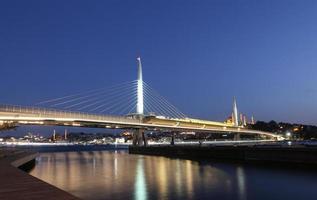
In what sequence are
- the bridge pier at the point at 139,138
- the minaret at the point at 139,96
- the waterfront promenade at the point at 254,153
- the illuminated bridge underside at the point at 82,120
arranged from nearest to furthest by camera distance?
the waterfront promenade at the point at 254,153
the illuminated bridge underside at the point at 82,120
the minaret at the point at 139,96
the bridge pier at the point at 139,138

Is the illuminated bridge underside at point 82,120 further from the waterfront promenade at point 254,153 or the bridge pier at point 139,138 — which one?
the waterfront promenade at point 254,153

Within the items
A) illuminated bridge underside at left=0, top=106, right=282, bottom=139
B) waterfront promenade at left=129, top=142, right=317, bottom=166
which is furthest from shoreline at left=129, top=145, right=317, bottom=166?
illuminated bridge underside at left=0, top=106, right=282, bottom=139

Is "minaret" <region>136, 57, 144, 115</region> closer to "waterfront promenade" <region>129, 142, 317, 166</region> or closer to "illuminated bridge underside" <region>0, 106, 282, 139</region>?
"illuminated bridge underside" <region>0, 106, 282, 139</region>

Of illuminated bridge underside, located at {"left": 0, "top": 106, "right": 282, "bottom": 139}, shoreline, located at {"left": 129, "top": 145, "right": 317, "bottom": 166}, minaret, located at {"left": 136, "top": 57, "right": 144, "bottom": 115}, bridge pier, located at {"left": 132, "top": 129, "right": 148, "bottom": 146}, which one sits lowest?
shoreline, located at {"left": 129, "top": 145, "right": 317, "bottom": 166}

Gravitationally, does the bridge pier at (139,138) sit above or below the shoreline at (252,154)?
above

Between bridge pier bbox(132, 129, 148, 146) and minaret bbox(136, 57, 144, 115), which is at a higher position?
minaret bbox(136, 57, 144, 115)

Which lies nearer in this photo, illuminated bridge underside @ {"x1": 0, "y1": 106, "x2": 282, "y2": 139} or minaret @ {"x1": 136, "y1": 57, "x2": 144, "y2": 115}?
illuminated bridge underside @ {"x1": 0, "y1": 106, "x2": 282, "y2": 139}

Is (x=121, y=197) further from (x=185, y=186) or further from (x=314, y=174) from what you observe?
(x=314, y=174)

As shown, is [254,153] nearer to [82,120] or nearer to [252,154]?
[252,154]

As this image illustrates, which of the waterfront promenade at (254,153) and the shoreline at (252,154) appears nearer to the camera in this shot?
the shoreline at (252,154)

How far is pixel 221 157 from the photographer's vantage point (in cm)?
5325

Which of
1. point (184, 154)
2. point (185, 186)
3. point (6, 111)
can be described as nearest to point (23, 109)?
point (6, 111)

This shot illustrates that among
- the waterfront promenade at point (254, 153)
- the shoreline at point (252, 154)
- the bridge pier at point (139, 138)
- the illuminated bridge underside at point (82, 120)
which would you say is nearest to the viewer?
the shoreline at point (252, 154)

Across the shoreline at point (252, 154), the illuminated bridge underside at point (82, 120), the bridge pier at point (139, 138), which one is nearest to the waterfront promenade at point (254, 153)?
the shoreline at point (252, 154)
